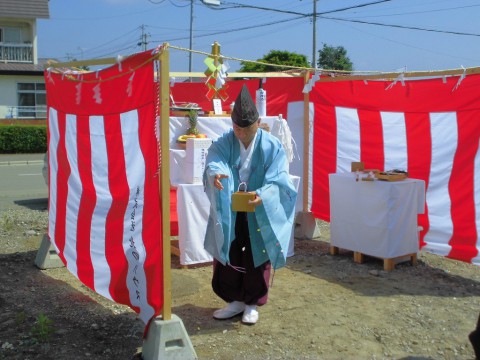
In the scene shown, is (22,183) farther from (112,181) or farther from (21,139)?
(21,139)

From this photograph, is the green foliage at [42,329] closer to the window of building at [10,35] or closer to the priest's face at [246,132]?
the priest's face at [246,132]

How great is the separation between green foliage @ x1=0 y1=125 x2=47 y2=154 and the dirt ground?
16468 millimetres

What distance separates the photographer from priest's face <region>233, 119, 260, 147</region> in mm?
3867

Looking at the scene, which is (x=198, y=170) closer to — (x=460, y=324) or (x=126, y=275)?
(x=126, y=275)

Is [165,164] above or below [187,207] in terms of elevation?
above

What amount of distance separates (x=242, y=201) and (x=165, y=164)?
0.71 m

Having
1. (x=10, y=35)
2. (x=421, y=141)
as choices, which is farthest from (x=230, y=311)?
(x=10, y=35)

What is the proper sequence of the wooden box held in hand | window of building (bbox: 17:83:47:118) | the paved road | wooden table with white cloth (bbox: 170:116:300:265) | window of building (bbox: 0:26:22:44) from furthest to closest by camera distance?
window of building (bbox: 0:26:22:44) → window of building (bbox: 17:83:47:118) → the paved road → wooden table with white cloth (bbox: 170:116:300:265) → the wooden box held in hand

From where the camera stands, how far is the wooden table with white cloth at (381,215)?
17.5 feet

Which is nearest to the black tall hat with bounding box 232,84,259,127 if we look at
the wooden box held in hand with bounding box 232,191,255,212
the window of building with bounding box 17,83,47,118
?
the wooden box held in hand with bounding box 232,191,255,212

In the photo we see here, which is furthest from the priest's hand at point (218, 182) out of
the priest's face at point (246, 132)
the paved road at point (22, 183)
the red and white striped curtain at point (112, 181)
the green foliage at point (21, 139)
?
the green foliage at point (21, 139)

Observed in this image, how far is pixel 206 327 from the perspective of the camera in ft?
13.3

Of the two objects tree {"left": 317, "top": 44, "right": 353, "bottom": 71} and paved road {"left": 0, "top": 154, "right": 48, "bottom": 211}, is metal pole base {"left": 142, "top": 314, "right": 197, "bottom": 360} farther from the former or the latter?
tree {"left": 317, "top": 44, "right": 353, "bottom": 71}

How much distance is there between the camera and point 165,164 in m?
3.28
